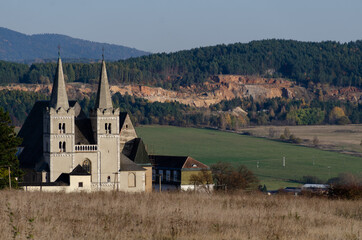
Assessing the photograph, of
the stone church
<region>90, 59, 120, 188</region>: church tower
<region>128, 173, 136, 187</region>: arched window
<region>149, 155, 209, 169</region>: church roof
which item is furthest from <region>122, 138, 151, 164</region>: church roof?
<region>149, 155, 209, 169</region>: church roof

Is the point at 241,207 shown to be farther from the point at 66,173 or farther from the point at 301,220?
the point at 66,173

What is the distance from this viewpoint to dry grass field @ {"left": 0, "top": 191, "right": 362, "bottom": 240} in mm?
25516

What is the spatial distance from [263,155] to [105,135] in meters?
93.4

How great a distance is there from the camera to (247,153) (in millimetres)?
171875

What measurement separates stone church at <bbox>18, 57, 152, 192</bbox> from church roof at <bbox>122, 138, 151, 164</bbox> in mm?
111

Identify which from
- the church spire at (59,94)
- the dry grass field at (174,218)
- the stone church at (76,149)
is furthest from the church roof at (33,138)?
the dry grass field at (174,218)

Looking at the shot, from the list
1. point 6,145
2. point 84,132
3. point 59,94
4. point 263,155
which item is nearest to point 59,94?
point 59,94

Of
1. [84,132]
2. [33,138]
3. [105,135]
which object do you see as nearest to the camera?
[84,132]

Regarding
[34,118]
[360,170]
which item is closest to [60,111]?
[34,118]

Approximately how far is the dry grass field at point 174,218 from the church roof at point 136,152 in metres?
→ 44.0

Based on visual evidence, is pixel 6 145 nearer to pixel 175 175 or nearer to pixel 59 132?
pixel 59 132

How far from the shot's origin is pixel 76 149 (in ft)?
251

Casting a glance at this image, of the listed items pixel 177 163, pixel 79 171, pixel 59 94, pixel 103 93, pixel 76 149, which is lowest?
pixel 177 163

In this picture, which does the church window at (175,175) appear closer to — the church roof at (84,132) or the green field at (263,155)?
the church roof at (84,132)
